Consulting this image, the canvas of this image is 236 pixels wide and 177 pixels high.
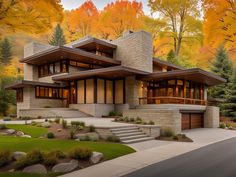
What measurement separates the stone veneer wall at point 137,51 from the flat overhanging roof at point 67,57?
5.36 ft

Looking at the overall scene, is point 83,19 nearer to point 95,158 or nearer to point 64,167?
point 95,158

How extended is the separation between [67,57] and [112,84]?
22.3 ft

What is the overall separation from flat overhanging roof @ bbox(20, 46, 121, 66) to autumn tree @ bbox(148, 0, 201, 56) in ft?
53.6

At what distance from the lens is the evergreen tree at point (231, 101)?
1240 inches

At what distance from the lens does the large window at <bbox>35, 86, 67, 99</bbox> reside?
99.6 ft

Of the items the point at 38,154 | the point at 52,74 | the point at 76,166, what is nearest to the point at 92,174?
the point at 76,166

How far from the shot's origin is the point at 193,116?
1011 inches

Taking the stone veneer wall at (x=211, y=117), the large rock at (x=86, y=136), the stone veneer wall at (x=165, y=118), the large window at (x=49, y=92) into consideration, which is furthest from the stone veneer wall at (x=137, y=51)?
the large rock at (x=86, y=136)

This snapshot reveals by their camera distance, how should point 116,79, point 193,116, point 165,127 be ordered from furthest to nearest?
point 116,79, point 193,116, point 165,127

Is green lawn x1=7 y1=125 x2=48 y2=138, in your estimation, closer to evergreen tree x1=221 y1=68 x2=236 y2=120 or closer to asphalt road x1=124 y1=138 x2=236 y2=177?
asphalt road x1=124 y1=138 x2=236 y2=177

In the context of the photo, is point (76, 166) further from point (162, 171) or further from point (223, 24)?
point (223, 24)

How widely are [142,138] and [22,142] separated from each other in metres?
7.76

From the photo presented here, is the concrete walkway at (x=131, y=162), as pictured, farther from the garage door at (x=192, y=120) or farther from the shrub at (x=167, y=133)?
the garage door at (x=192, y=120)

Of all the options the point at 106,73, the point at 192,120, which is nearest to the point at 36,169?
the point at 106,73
